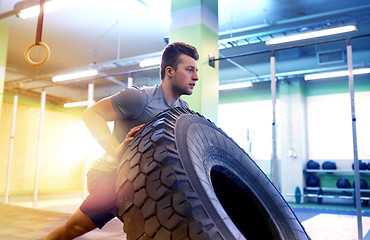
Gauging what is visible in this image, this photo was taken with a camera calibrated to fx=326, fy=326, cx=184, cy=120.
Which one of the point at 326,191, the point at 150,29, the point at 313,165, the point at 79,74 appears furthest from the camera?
the point at 326,191

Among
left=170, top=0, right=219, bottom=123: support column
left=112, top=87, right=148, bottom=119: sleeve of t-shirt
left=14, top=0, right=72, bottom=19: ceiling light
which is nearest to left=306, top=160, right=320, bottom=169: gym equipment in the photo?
left=170, top=0, right=219, bottom=123: support column

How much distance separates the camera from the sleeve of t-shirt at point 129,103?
3.48ft

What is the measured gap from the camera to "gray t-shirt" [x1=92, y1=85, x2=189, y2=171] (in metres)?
1.07

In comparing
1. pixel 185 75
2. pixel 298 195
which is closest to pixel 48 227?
pixel 185 75

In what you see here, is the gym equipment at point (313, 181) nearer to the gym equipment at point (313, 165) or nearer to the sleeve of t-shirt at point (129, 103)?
the gym equipment at point (313, 165)

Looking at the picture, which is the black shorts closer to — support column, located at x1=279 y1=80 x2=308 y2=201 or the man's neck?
the man's neck

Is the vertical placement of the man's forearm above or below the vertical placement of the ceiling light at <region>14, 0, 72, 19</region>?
below

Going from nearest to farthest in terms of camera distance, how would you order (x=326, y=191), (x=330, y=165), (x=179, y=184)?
(x=179, y=184) → (x=330, y=165) → (x=326, y=191)

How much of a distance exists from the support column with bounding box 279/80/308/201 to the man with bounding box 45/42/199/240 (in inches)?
335

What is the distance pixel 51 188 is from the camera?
11172mm

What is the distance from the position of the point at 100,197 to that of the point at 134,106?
1.04 feet

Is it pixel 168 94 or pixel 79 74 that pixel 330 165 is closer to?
pixel 79 74

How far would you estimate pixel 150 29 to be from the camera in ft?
23.3

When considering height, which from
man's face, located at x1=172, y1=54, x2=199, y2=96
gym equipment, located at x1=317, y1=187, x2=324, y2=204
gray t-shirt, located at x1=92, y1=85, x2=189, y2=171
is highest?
man's face, located at x1=172, y1=54, x2=199, y2=96
